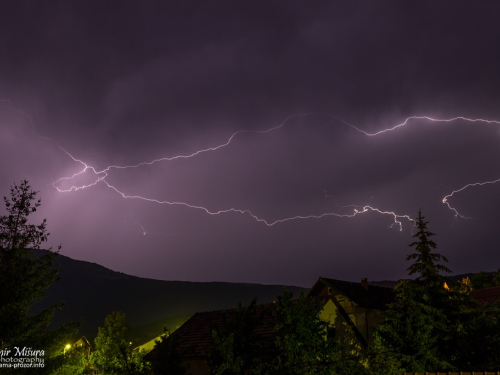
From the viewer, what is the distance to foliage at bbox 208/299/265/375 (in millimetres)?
11750

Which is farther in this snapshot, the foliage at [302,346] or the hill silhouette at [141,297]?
the hill silhouette at [141,297]

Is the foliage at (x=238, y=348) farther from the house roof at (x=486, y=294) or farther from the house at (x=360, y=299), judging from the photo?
the house roof at (x=486, y=294)

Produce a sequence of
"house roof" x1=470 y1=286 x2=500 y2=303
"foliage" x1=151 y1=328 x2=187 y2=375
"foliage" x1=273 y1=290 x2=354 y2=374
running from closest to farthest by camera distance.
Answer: "foliage" x1=273 y1=290 x2=354 y2=374 < "foliage" x1=151 y1=328 x2=187 y2=375 < "house roof" x1=470 y1=286 x2=500 y2=303

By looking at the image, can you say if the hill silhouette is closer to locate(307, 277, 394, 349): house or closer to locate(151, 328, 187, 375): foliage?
locate(307, 277, 394, 349): house

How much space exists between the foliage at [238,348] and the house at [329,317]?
165 inches

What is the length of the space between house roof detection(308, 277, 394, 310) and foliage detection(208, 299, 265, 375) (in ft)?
Result: 66.3

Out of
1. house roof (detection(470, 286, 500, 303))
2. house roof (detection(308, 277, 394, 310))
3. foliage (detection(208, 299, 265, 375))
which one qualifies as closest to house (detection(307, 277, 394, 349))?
house roof (detection(308, 277, 394, 310))

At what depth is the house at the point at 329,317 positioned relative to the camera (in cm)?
2091

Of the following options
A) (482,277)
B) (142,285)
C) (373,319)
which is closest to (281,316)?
(373,319)

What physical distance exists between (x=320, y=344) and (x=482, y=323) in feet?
29.1

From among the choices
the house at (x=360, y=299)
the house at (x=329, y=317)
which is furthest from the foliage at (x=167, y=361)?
the house at (x=360, y=299)

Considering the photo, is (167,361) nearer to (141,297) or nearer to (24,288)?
(24,288)

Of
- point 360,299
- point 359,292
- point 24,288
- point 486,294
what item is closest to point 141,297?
point 359,292

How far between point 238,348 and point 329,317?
10986 mm
